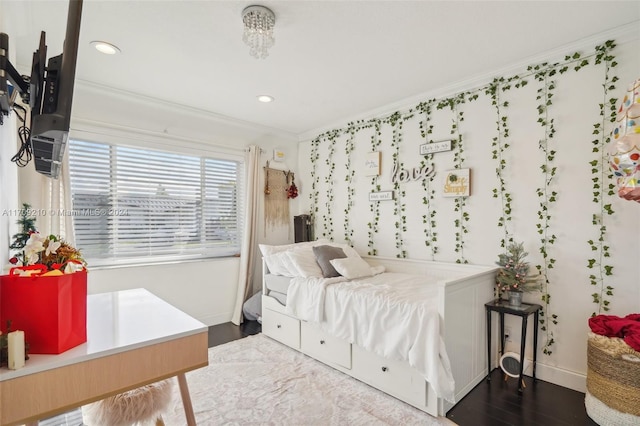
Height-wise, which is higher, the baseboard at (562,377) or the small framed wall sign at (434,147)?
the small framed wall sign at (434,147)

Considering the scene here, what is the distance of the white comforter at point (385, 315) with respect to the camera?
1890mm

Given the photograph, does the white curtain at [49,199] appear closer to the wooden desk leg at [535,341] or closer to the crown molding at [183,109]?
the crown molding at [183,109]

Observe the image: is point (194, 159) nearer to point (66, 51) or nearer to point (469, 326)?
point (66, 51)

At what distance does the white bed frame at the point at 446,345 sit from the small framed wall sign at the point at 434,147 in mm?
1109

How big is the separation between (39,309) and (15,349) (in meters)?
0.12

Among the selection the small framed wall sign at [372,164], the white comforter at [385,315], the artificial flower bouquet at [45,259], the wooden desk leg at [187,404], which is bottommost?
the wooden desk leg at [187,404]

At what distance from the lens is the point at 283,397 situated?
85.4 inches

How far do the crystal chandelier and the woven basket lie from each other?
280 centimetres

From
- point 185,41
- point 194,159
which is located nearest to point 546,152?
point 185,41

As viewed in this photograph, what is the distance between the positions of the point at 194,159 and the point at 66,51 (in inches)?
113

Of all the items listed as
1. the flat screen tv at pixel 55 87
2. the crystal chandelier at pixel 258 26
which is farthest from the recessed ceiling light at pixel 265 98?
the flat screen tv at pixel 55 87

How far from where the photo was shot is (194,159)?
373 centimetres

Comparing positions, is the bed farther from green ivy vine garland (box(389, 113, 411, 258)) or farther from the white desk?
the white desk

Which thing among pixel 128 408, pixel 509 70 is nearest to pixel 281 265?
pixel 128 408
